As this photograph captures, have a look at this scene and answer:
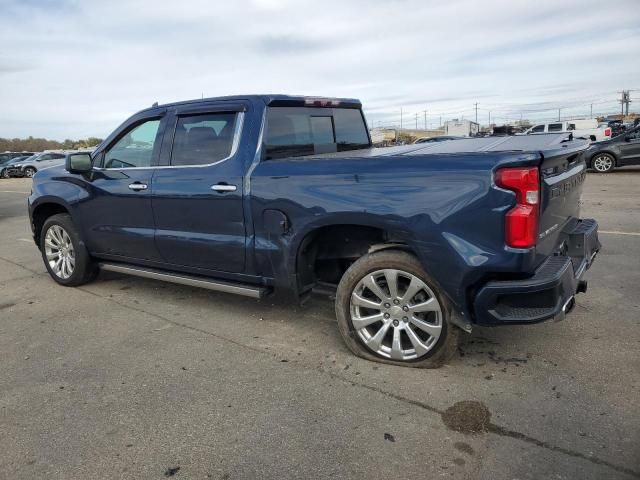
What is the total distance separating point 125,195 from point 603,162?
16552mm

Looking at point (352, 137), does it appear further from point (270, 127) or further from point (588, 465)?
point (588, 465)

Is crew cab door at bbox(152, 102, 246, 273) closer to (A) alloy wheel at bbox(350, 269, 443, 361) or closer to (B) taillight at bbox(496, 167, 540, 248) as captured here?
(A) alloy wheel at bbox(350, 269, 443, 361)

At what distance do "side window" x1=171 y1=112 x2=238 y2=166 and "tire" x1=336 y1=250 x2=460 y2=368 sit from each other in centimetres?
153

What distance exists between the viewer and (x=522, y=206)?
2.96m

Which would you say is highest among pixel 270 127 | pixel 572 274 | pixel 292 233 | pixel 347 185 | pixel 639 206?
pixel 270 127

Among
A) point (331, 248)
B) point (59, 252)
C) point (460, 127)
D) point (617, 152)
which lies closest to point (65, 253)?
point (59, 252)

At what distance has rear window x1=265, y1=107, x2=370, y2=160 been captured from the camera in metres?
4.27

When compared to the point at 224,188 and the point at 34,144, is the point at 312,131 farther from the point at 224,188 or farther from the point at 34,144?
the point at 34,144

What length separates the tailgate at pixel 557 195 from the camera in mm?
3109

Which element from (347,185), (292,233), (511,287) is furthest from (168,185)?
(511,287)

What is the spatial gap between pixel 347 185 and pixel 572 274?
5.05 feet

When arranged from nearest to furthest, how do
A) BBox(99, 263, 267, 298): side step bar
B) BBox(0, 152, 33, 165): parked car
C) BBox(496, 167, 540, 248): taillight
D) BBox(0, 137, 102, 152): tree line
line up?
BBox(496, 167, 540, 248): taillight < BBox(99, 263, 267, 298): side step bar < BBox(0, 152, 33, 165): parked car < BBox(0, 137, 102, 152): tree line

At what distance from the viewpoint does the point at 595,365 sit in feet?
11.4

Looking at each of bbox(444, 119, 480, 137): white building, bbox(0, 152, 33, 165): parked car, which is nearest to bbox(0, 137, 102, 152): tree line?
bbox(0, 152, 33, 165): parked car
